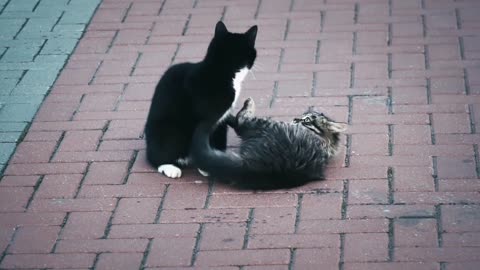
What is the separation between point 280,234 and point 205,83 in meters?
0.93

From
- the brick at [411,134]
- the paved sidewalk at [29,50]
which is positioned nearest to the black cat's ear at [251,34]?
the brick at [411,134]

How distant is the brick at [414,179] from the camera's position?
496cm

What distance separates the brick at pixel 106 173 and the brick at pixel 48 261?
2.41 feet

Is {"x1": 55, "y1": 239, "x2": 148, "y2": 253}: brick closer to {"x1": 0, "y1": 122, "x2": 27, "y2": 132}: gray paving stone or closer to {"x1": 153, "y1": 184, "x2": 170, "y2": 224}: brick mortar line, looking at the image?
{"x1": 153, "y1": 184, "x2": 170, "y2": 224}: brick mortar line

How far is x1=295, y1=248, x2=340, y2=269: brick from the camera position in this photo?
14.3 ft

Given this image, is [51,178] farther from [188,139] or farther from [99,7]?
[99,7]

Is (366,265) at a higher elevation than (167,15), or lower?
higher

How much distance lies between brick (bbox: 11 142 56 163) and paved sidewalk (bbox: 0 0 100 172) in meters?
0.05

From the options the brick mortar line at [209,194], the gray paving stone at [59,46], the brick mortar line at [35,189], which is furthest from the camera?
the gray paving stone at [59,46]

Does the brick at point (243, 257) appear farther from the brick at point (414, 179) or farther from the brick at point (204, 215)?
the brick at point (414, 179)

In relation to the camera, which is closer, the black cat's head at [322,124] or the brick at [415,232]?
the brick at [415,232]

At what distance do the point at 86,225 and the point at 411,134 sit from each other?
1.95 meters

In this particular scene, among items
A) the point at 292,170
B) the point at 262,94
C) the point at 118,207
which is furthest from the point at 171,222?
the point at 262,94

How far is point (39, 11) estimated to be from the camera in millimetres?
7641
